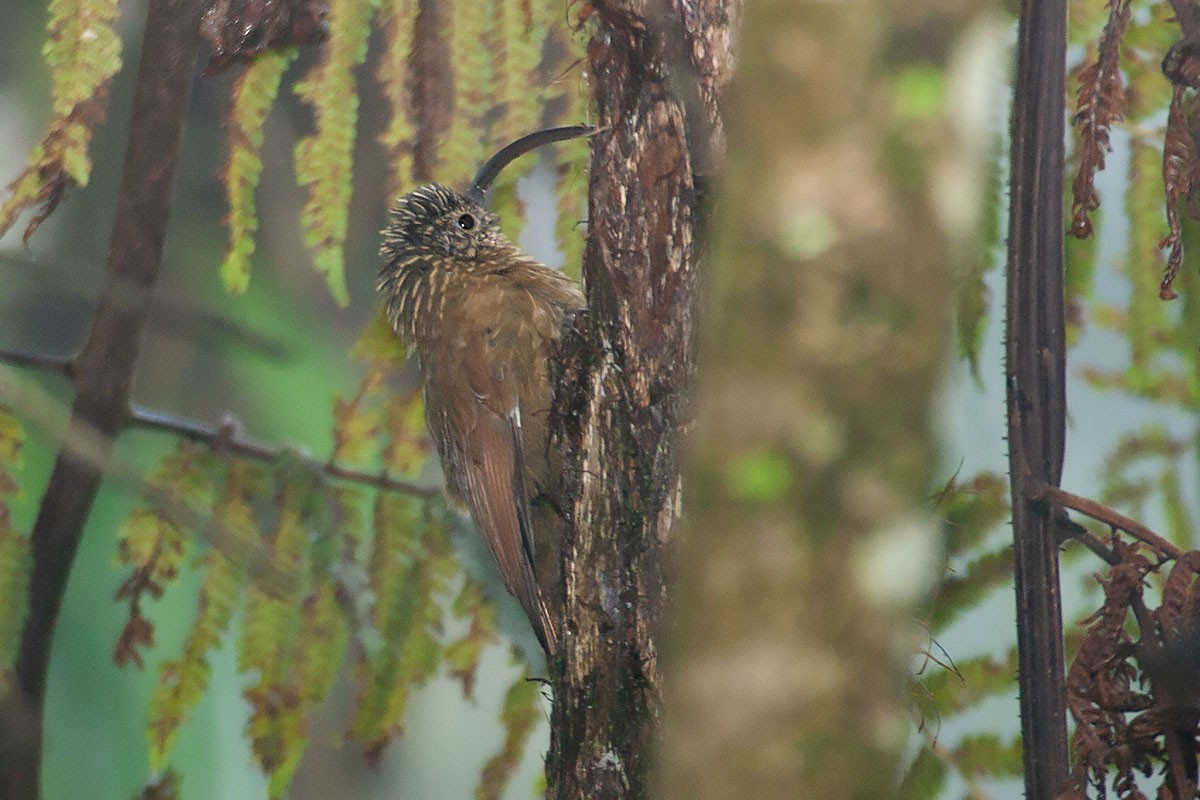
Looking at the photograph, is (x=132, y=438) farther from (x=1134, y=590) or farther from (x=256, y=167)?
(x=1134, y=590)

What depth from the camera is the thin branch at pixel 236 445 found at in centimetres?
229

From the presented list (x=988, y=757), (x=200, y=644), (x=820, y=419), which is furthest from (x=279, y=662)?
(x=820, y=419)

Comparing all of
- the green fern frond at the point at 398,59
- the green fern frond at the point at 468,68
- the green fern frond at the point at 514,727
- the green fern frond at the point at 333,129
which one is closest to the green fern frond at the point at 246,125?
the green fern frond at the point at 333,129

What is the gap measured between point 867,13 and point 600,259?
0.69 m

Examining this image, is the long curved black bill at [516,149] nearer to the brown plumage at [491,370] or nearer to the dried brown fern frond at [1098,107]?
the brown plumage at [491,370]

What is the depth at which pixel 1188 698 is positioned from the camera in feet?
4.03

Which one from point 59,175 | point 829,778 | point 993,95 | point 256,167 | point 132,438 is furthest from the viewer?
point 132,438

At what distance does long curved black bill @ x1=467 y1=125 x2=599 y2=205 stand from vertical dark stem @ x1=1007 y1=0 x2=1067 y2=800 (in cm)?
60

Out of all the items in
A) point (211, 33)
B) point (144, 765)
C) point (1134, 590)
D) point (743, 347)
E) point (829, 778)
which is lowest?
point (144, 765)

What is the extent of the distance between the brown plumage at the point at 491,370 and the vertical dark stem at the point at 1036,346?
0.83m

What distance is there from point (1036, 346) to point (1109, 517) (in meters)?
0.27

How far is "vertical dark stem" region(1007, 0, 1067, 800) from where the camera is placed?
1.42 metres

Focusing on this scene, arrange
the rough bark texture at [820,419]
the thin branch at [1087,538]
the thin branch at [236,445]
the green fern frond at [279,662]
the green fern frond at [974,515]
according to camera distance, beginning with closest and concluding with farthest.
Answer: the rough bark texture at [820,419] < the thin branch at [1087,538] < the green fern frond at [974,515] < the green fern frond at [279,662] < the thin branch at [236,445]

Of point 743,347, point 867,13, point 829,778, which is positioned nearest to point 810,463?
point 743,347
